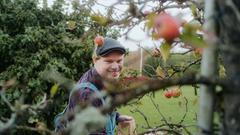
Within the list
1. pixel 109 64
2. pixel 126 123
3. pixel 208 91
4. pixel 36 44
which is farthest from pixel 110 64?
pixel 36 44

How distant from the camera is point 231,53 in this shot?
3.09ft

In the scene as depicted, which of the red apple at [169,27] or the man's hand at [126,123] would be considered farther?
the man's hand at [126,123]

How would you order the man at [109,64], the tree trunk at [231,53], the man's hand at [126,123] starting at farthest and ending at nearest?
the man's hand at [126,123]
the man at [109,64]
the tree trunk at [231,53]

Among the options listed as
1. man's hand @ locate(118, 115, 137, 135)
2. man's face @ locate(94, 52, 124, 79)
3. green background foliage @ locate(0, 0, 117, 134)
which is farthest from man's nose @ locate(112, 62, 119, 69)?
green background foliage @ locate(0, 0, 117, 134)

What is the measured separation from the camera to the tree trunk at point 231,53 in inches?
36.7

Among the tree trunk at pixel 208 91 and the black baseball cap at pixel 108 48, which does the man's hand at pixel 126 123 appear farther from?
the tree trunk at pixel 208 91

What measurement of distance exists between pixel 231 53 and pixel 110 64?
6.84 ft

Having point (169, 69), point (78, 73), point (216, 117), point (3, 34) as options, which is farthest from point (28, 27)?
point (216, 117)

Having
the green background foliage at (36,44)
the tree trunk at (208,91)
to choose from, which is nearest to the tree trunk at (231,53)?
the tree trunk at (208,91)

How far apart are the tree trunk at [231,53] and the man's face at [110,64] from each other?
1962 millimetres

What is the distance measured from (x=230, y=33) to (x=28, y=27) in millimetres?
7906

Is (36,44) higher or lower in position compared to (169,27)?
higher

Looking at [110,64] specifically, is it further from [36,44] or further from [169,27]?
[36,44]

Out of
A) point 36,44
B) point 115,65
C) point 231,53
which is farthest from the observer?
point 36,44
